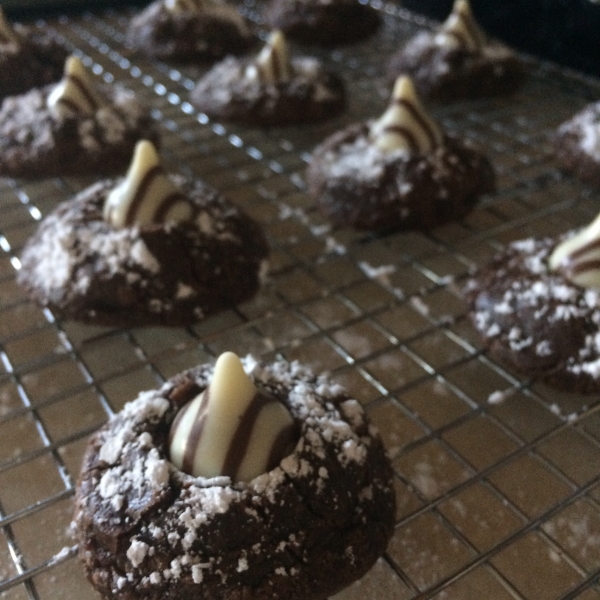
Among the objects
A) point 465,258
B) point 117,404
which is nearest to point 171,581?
point 117,404

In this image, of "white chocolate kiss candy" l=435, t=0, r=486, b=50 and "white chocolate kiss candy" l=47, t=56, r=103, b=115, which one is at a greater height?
"white chocolate kiss candy" l=47, t=56, r=103, b=115

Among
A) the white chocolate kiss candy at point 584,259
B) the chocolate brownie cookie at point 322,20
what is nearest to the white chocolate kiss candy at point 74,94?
the chocolate brownie cookie at point 322,20

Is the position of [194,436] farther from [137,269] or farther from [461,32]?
[461,32]

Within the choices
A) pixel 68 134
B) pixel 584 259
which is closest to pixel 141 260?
pixel 68 134

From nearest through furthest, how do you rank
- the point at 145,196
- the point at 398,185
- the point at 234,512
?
1. the point at 234,512
2. the point at 145,196
3. the point at 398,185

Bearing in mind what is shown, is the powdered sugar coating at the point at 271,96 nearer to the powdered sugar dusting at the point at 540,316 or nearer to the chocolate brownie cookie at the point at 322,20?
the chocolate brownie cookie at the point at 322,20

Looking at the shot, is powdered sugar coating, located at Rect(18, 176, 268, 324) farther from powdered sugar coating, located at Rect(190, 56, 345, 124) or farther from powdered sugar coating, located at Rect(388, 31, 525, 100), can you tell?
powdered sugar coating, located at Rect(388, 31, 525, 100)

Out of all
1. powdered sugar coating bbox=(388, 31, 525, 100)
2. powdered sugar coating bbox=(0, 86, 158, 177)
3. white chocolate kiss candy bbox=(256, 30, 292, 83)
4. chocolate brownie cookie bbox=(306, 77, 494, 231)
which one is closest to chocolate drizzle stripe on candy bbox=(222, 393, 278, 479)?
chocolate brownie cookie bbox=(306, 77, 494, 231)
